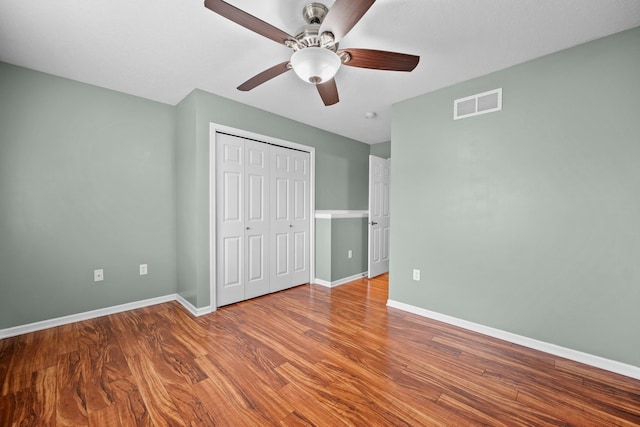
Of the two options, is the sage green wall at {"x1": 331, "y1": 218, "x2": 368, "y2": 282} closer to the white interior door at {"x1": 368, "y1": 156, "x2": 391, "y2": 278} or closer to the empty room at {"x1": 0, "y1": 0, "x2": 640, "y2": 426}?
the white interior door at {"x1": 368, "y1": 156, "x2": 391, "y2": 278}

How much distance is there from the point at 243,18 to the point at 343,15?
0.53 metres

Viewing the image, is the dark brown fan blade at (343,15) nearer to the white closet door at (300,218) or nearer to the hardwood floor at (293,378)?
the hardwood floor at (293,378)

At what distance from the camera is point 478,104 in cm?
258

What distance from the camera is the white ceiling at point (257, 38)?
5.63 ft

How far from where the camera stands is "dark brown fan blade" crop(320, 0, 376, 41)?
1.30m

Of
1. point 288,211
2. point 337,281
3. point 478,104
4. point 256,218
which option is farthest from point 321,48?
point 337,281

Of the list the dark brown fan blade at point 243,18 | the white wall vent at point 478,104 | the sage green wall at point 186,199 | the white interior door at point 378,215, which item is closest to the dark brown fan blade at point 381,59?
the dark brown fan blade at point 243,18

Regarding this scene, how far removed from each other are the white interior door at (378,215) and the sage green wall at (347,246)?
0.21m

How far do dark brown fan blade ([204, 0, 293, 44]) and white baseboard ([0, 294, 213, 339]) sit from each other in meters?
2.71

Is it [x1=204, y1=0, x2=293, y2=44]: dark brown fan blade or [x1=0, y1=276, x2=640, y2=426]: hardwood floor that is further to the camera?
[x1=0, y1=276, x2=640, y2=426]: hardwood floor

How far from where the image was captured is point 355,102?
3.21m

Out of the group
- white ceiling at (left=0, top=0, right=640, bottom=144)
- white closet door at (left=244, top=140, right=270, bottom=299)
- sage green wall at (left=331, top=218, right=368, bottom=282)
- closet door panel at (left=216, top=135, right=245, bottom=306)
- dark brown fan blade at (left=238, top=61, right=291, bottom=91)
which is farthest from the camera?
sage green wall at (left=331, top=218, right=368, bottom=282)

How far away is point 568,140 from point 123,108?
435 cm

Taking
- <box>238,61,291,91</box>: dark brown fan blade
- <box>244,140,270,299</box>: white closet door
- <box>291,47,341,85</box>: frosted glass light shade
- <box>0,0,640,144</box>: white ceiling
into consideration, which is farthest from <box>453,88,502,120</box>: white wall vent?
<box>244,140,270,299</box>: white closet door
